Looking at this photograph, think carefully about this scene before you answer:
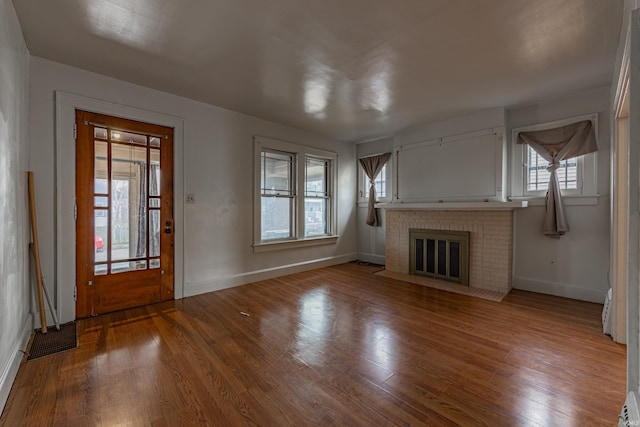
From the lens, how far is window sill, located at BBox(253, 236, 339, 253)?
14.6 ft

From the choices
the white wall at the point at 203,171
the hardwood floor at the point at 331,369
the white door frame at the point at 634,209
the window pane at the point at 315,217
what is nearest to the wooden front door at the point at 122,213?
the white wall at the point at 203,171

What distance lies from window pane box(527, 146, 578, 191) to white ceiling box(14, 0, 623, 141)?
82 centimetres

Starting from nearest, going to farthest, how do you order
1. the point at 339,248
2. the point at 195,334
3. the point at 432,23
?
the point at 432,23 → the point at 195,334 → the point at 339,248

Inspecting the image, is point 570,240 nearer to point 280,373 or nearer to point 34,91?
point 280,373

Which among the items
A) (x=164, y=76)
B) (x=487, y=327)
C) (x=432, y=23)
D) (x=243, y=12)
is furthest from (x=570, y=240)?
(x=164, y=76)

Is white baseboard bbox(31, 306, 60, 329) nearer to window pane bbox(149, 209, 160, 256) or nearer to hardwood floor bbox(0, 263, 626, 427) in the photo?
hardwood floor bbox(0, 263, 626, 427)

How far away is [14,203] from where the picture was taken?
2.07 meters

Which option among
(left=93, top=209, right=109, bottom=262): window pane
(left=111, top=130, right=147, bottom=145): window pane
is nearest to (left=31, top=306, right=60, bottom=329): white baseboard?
(left=93, top=209, right=109, bottom=262): window pane

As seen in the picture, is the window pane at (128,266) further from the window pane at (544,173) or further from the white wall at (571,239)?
the window pane at (544,173)

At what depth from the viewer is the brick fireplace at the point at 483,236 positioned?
388 cm

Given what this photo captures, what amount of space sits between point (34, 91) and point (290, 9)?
261cm

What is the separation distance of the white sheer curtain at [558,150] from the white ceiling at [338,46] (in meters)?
0.48

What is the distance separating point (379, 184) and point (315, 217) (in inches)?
59.9

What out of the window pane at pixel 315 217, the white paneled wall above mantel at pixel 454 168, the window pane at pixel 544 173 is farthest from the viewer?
the window pane at pixel 315 217
